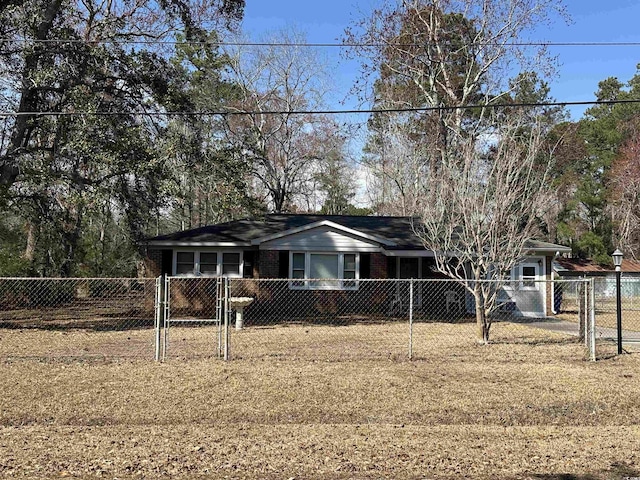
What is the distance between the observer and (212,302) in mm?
20781

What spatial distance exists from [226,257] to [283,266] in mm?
2040

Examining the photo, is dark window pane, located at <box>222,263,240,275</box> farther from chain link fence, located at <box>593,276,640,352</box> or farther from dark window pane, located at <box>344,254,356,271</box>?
chain link fence, located at <box>593,276,640,352</box>

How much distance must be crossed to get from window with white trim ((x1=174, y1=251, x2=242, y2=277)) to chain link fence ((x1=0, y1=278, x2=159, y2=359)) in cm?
129

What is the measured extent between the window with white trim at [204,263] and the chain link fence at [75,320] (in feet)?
4.22

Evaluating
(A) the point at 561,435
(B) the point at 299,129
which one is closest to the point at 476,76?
(B) the point at 299,129

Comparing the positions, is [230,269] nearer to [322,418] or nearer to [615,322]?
[615,322]

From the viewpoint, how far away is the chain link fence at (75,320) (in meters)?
11.9

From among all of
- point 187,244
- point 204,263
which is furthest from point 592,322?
point 204,263

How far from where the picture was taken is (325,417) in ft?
24.5

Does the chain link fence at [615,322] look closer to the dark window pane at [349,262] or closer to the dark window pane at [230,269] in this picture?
the dark window pane at [349,262]

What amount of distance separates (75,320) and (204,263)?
4846 millimetres

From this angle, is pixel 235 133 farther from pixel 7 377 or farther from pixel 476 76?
pixel 7 377

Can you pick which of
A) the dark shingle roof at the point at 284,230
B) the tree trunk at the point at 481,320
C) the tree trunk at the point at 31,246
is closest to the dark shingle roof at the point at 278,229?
the dark shingle roof at the point at 284,230

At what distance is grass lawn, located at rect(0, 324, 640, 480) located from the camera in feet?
18.3
